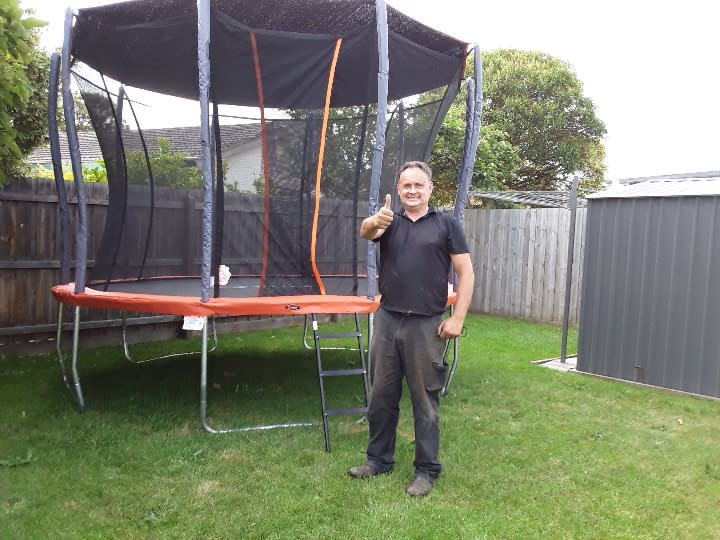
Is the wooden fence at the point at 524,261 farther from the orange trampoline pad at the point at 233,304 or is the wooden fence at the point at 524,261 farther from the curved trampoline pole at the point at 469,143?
the orange trampoline pad at the point at 233,304

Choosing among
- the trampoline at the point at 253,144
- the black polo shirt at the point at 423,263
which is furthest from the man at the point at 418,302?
the trampoline at the point at 253,144

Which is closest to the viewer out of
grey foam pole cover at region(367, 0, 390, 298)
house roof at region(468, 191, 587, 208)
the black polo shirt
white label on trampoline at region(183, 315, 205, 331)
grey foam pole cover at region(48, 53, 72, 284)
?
the black polo shirt

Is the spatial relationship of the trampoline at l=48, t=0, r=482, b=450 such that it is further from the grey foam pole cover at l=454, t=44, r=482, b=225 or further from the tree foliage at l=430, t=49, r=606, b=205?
the tree foliage at l=430, t=49, r=606, b=205

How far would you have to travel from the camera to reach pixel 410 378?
304cm

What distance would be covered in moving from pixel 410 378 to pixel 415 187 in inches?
34.2

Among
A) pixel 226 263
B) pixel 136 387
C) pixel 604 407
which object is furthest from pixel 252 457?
pixel 604 407

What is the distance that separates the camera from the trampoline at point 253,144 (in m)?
3.97

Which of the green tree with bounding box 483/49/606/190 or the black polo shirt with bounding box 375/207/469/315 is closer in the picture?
the black polo shirt with bounding box 375/207/469/315

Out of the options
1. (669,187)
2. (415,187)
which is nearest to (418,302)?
(415,187)

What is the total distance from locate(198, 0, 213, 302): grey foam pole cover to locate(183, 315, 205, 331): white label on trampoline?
0.39 feet

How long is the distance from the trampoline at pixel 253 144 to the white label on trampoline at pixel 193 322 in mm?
52

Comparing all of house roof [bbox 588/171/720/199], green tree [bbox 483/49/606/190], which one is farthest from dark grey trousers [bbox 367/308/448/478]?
green tree [bbox 483/49/606/190]

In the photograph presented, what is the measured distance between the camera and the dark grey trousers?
2996 millimetres

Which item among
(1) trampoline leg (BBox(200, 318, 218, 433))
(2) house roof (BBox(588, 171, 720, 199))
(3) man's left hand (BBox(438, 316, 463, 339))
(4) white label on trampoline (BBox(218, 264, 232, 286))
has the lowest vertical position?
(1) trampoline leg (BBox(200, 318, 218, 433))
